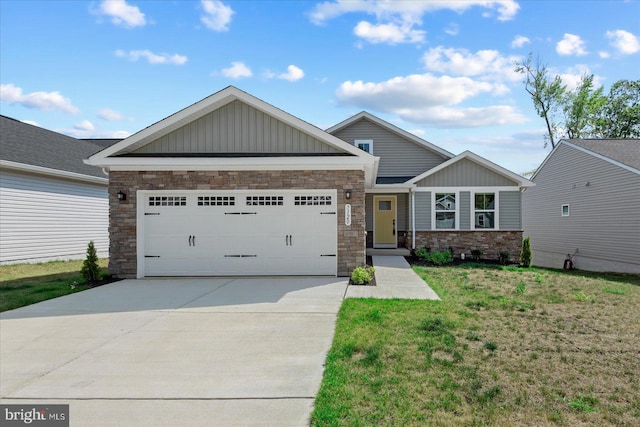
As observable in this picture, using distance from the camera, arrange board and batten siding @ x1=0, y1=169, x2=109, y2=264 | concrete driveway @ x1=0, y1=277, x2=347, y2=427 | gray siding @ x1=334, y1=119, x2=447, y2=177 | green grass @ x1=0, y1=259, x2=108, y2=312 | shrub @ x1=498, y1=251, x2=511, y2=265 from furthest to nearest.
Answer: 1. gray siding @ x1=334, y1=119, x2=447, y2=177
2. shrub @ x1=498, y1=251, x2=511, y2=265
3. board and batten siding @ x1=0, y1=169, x2=109, y2=264
4. green grass @ x1=0, y1=259, x2=108, y2=312
5. concrete driveway @ x1=0, y1=277, x2=347, y2=427

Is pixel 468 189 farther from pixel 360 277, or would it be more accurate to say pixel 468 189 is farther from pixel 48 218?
pixel 48 218

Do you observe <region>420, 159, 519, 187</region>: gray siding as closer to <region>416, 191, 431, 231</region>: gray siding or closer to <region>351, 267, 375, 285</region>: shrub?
<region>416, 191, 431, 231</region>: gray siding

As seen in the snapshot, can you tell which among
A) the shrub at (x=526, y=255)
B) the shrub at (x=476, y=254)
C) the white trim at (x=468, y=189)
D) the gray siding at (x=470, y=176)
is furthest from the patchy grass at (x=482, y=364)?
the gray siding at (x=470, y=176)

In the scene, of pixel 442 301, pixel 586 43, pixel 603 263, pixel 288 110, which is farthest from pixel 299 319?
pixel 586 43

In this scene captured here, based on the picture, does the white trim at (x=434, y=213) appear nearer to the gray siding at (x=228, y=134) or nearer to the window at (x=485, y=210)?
the window at (x=485, y=210)

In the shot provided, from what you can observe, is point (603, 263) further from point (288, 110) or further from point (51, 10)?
point (51, 10)

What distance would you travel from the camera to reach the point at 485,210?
15.8 metres

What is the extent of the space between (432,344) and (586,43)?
21.7 meters

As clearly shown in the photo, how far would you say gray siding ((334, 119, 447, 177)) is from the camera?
1788 centimetres

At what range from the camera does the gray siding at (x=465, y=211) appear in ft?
51.6

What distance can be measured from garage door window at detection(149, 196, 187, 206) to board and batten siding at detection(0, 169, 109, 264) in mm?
6653

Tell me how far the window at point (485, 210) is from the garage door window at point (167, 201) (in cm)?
1103

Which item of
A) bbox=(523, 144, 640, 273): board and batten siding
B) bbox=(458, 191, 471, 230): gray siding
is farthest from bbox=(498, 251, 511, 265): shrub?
bbox=(523, 144, 640, 273): board and batten siding

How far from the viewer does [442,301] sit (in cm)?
761
